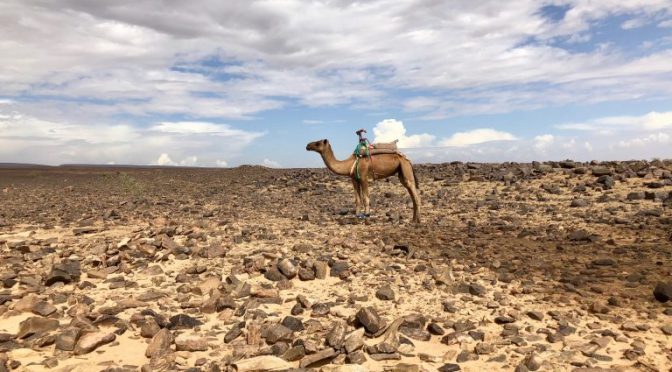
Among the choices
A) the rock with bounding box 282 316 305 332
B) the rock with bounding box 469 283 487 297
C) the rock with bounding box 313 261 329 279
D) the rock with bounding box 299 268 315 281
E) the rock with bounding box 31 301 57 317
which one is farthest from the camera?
the rock with bounding box 313 261 329 279

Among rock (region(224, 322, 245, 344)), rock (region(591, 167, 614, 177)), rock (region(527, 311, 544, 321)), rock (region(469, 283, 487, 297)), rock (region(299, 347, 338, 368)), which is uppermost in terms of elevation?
rock (region(591, 167, 614, 177))

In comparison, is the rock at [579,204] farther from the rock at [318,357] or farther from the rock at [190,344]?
the rock at [190,344]

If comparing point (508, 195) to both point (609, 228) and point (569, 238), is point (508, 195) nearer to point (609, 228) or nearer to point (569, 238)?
point (609, 228)

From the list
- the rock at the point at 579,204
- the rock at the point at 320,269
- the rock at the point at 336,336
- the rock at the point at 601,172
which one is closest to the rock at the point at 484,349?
the rock at the point at 336,336

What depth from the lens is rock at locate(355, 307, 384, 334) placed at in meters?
5.70

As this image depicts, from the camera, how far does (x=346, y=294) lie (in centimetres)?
710

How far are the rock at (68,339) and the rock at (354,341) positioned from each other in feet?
10.6

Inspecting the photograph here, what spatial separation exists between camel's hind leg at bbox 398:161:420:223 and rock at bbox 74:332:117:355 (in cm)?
919

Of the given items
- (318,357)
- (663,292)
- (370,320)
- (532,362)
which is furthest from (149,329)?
(663,292)

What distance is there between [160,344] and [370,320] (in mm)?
2557

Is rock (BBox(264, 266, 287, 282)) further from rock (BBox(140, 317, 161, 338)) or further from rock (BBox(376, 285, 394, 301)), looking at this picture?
rock (BBox(140, 317, 161, 338))

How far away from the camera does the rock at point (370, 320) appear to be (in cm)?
570

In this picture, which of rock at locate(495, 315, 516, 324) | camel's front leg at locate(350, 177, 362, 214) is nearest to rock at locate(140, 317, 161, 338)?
rock at locate(495, 315, 516, 324)

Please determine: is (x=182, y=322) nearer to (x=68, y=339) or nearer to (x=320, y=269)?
(x=68, y=339)
